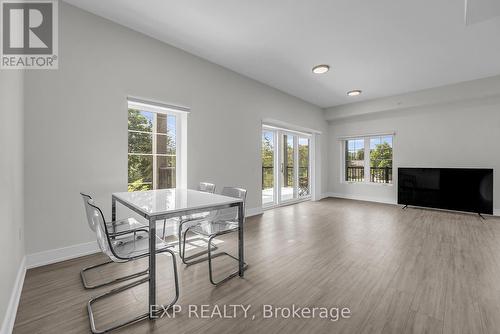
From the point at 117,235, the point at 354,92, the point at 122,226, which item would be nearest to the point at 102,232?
the point at 117,235

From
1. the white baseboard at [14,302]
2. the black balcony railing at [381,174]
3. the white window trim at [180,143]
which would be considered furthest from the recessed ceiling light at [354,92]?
the white baseboard at [14,302]

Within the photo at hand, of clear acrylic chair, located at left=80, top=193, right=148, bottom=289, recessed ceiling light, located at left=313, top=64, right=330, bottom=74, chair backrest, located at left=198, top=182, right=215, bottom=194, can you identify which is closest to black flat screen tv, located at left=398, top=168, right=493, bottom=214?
recessed ceiling light, located at left=313, top=64, right=330, bottom=74

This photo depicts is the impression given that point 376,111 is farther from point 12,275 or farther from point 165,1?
point 12,275

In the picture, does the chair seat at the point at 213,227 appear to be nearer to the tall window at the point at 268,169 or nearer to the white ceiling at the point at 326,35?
the white ceiling at the point at 326,35

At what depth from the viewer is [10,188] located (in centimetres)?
163

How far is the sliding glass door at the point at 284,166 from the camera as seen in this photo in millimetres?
5391

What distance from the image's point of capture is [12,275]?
1655 mm

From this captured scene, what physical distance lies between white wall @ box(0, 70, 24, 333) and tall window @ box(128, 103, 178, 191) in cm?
109

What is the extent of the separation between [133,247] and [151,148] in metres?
1.83

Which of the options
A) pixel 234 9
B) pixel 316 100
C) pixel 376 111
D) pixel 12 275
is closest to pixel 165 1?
pixel 234 9

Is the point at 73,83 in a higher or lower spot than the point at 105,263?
higher

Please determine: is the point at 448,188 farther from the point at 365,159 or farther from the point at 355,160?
the point at 355,160

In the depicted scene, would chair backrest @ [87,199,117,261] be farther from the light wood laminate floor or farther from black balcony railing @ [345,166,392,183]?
black balcony railing @ [345,166,392,183]

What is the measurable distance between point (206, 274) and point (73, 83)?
2.53 meters
